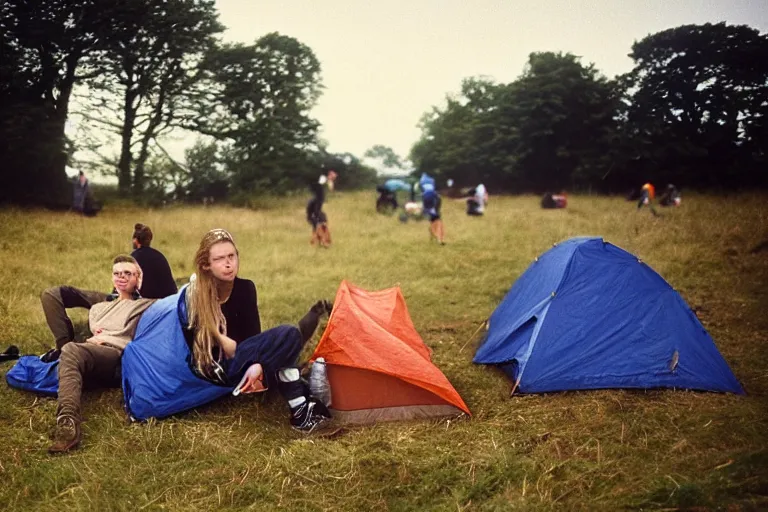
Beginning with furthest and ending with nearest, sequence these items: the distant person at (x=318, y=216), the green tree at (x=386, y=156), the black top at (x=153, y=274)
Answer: the green tree at (x=386, y=156)
the distant person at (x=318, y=216)
the black top at (x=153, y=274)

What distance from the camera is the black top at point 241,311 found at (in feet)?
12.3

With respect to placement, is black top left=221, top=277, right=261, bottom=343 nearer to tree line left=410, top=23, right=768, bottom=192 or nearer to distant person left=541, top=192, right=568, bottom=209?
tree line left=410, top=23, right=768, bottom=192

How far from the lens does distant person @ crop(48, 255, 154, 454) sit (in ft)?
11.1

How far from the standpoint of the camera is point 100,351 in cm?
387

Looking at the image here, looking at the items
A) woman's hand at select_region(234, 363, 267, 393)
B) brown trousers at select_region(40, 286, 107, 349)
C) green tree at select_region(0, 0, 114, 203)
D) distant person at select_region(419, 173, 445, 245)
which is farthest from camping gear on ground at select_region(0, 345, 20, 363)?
distant person at select_region(419, 173, 445, 245)

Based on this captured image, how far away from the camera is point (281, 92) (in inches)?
654

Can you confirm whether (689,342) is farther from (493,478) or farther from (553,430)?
(493,478)

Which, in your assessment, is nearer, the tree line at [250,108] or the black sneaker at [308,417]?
the black sneaker at [308,417]

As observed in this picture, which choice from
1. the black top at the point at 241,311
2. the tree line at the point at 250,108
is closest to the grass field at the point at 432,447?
Answer: the black top at the point at 241,311

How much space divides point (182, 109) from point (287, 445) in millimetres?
11122

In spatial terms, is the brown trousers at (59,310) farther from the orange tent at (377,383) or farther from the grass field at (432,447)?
the orange tent at (377,383)

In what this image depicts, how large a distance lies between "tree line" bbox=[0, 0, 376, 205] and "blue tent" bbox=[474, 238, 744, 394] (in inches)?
342

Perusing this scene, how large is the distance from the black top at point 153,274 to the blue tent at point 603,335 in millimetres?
3234

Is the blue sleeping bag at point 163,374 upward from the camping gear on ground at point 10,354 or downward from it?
upward
